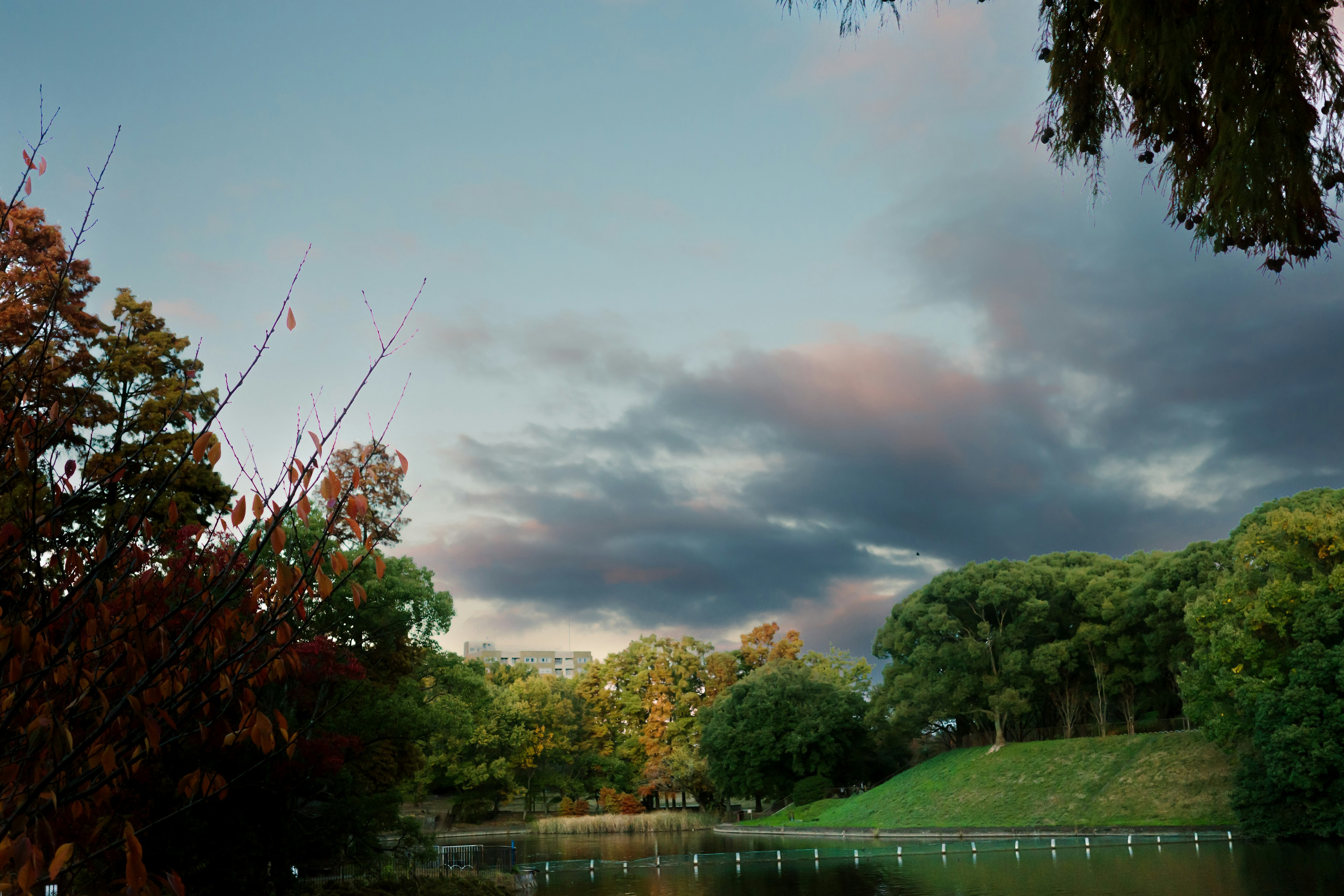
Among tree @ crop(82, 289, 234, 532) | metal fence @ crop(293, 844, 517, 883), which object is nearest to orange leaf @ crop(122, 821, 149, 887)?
tree @ crop(82, 289, 234, 532)

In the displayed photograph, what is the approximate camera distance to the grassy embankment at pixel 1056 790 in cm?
3603

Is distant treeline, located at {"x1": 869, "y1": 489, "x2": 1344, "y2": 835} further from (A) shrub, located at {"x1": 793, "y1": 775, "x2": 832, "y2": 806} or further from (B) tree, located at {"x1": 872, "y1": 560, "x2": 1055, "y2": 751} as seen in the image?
(A) shrub, located at {"x1": 793, "y1": 775, "x2": 832, "y2": 806}

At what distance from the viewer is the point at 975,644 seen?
1914 inches

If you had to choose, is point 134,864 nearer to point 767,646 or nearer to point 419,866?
point 419,866

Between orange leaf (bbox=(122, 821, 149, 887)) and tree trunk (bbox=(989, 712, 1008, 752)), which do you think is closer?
orange leaf (bbox=(122, 821, 149, 887))

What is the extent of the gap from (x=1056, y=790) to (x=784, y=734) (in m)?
14.6

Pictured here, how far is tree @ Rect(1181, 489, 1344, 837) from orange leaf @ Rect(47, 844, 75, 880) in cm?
3226

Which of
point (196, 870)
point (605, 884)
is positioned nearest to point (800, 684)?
point (605, 884)

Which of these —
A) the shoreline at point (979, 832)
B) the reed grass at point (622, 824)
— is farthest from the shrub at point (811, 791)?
the reed grass at point (622, 824)

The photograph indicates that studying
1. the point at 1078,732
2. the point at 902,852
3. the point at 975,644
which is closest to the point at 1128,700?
the point at 1078,732

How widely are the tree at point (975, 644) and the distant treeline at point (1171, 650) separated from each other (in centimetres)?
9

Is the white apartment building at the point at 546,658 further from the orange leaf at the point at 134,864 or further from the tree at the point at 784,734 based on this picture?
the orange leaf at the point at 134,864

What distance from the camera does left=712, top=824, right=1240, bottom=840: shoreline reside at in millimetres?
32969

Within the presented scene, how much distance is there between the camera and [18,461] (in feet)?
9.71
